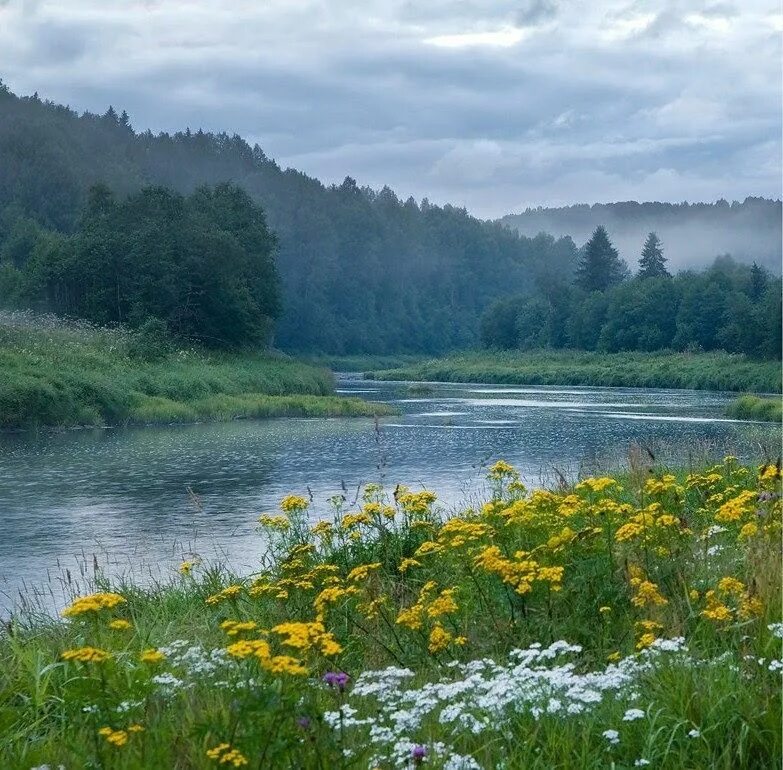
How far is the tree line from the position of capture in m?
60.8

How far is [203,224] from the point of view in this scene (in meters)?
54.9

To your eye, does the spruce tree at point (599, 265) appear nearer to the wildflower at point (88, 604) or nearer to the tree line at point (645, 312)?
the tree line at point (645, 312)

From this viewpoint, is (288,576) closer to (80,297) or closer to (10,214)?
(80,297)

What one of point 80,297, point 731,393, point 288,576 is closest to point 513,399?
point 731,393

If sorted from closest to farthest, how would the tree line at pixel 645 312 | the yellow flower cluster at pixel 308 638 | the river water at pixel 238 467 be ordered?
1. the yellow flower cluster at pixel 308 638
2. the river water at pixel 238 467
3. the tree line at pixel 645 312

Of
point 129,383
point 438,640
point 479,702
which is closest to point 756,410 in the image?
point 129,383

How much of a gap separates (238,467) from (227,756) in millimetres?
19820

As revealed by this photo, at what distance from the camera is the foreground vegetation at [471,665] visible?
4219 millimetres

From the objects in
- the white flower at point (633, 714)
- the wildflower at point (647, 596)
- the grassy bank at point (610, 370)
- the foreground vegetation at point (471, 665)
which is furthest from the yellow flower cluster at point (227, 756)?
the grassy bank at point (610, 370)

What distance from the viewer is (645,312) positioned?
85250mm

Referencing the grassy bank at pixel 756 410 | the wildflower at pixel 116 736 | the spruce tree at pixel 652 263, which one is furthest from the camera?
the spruce tree at pixel 652 263

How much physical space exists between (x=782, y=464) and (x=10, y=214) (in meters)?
87.3

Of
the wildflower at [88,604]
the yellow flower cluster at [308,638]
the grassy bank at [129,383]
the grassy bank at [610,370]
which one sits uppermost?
the wildflower at [88,604]

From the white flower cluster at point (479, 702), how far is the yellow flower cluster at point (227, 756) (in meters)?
0.61
